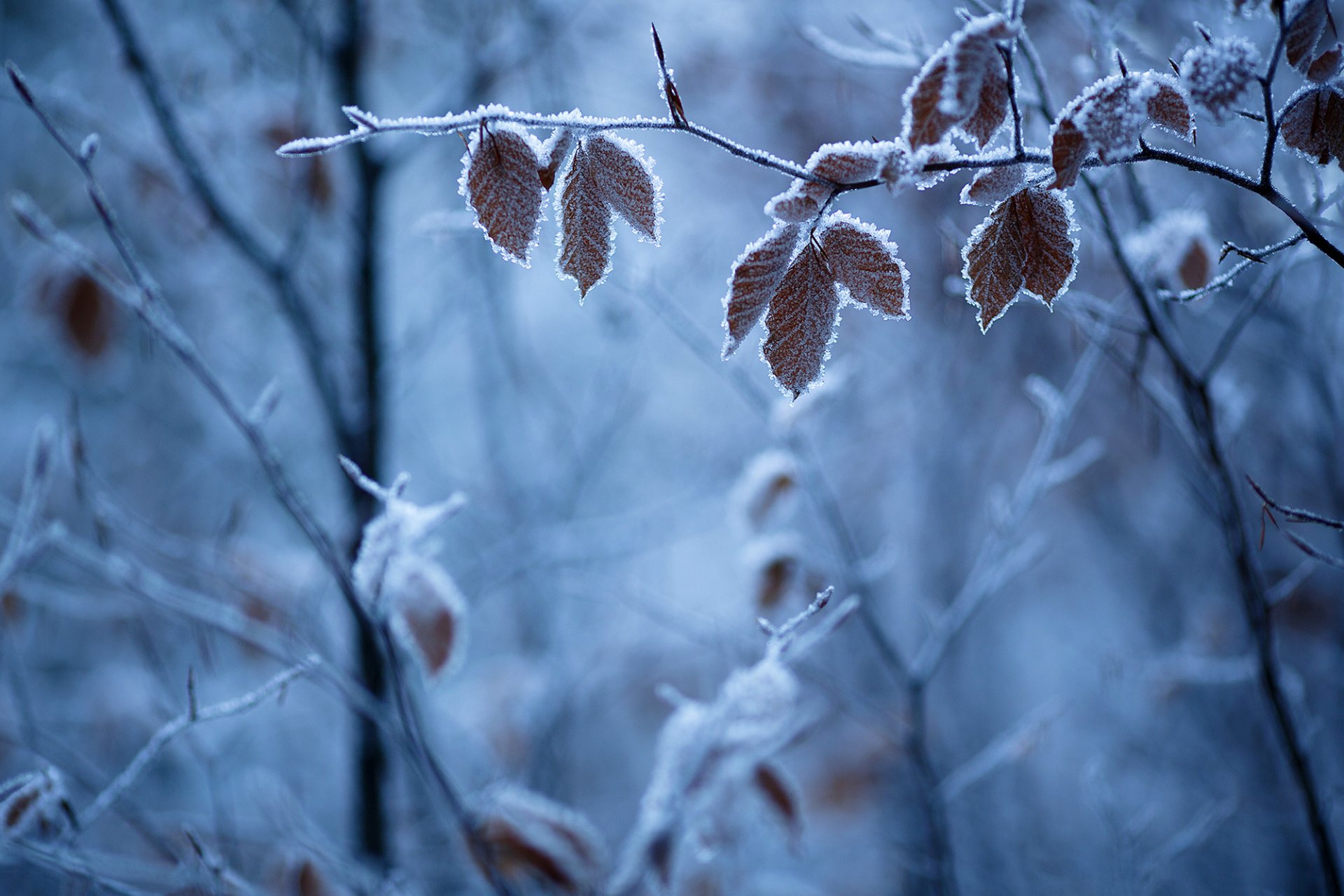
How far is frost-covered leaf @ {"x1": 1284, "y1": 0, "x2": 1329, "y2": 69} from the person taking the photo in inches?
23.3

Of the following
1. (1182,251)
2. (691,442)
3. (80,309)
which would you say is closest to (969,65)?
(1182,251)

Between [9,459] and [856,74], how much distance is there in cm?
511

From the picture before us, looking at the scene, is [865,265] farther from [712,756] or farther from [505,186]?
[712,756]

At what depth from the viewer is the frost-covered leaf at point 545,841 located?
1096 millimetres

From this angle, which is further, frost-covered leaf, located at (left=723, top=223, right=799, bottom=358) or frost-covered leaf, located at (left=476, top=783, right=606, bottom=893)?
frost-covered leaf, located at (left=476, top=783, right=606, bottom=893)

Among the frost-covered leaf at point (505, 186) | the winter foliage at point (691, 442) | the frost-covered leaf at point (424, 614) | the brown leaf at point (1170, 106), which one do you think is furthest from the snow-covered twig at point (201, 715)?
the brown leaf at point (1170, 106)

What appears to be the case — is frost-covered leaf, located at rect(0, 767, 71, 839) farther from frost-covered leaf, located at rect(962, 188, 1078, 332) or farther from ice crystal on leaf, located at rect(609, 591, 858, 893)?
frost-covered leaf, located at rect(962, 188, 1078, 332)

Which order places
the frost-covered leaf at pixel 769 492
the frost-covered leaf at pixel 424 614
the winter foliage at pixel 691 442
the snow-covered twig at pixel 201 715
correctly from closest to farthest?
1. the winter foliage at pixel 691 442
2. the snow-covered twig at pixel 201 715
3. the frost-covered leaf at pixel 424 614
4. the frost-covered leaf at pixel 769 492

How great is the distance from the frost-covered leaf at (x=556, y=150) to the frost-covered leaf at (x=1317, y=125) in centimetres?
59

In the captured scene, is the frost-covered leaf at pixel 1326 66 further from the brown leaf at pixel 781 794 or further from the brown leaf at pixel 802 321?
the brown leaf at pixel 781 794

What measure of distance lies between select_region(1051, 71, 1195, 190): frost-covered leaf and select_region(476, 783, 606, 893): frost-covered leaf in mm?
1059

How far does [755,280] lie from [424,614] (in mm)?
632

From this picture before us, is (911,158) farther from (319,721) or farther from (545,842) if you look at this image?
(319,721)

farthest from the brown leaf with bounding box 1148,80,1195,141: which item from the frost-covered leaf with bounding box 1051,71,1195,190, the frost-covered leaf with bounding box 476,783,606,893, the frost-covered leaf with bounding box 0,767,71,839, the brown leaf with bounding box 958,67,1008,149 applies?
the frost-covered leaf with bounding box 0,767,71,839
